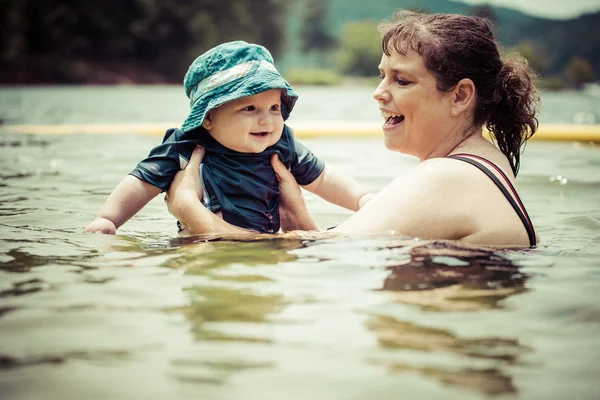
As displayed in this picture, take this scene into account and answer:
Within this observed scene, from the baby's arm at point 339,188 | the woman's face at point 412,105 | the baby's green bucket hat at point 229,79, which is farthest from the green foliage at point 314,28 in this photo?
the woman's face at point 412,105

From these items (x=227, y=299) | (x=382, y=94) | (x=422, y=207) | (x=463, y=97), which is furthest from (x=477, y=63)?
(x=227, y=299)

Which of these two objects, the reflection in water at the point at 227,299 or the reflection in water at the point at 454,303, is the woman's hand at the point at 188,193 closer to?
the reflection in water at the point at 227,299

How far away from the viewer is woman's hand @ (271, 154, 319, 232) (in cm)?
360

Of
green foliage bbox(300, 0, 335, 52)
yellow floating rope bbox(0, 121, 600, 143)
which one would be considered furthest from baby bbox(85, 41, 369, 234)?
green foliage bbox(300, 0, 335, 52)

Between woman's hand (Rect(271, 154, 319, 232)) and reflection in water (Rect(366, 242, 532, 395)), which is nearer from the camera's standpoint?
reflection in water (Rect(366, 242, 532, 395))

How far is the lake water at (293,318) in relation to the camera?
5.64ft

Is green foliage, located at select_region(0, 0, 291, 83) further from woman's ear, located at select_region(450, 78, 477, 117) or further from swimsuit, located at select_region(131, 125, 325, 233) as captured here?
woman's ear, located at select_region(450, 78, 477, 117)

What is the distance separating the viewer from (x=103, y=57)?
54719 millimetres

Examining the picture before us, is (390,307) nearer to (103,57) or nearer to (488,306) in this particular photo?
(488,306)

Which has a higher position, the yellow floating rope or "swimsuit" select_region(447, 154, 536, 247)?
the yellow floating rope

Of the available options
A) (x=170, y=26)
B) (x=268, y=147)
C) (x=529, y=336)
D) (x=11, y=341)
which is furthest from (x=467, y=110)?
(x=170, y=26)

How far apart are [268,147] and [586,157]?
5006 millimetres

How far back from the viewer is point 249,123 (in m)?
3.43

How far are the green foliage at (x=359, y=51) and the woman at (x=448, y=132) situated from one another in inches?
4743
